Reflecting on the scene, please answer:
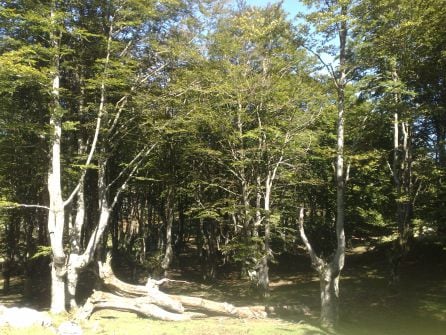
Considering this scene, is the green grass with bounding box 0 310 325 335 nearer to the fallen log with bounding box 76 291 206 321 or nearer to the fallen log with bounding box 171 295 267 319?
the fallen log with bounding box 76 291 206 321

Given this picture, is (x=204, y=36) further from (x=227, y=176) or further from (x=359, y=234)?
(x=359, y=234)

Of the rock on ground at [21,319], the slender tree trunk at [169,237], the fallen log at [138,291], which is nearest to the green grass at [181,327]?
the rock on ground at [21,319]

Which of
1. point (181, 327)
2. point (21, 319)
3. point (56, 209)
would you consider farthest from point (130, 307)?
point (56, 209)

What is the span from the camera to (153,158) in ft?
84.9

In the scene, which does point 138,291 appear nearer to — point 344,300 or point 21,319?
point 21,319

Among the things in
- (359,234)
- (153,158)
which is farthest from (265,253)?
(359,234)

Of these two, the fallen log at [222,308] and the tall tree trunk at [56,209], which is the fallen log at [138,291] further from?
the tall tree trunk at [56,209]

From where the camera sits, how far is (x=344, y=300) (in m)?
21.4

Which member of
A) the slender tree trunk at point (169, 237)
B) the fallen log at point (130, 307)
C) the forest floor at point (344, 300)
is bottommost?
the forest floor at point (344, 300)

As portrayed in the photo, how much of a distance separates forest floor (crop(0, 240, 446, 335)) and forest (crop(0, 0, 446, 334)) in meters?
0.18

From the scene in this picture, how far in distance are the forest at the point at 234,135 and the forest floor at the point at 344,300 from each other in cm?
18

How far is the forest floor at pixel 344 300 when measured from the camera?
14.8 meters

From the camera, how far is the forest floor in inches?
583

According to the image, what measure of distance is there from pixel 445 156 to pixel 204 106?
12101 millimetres
